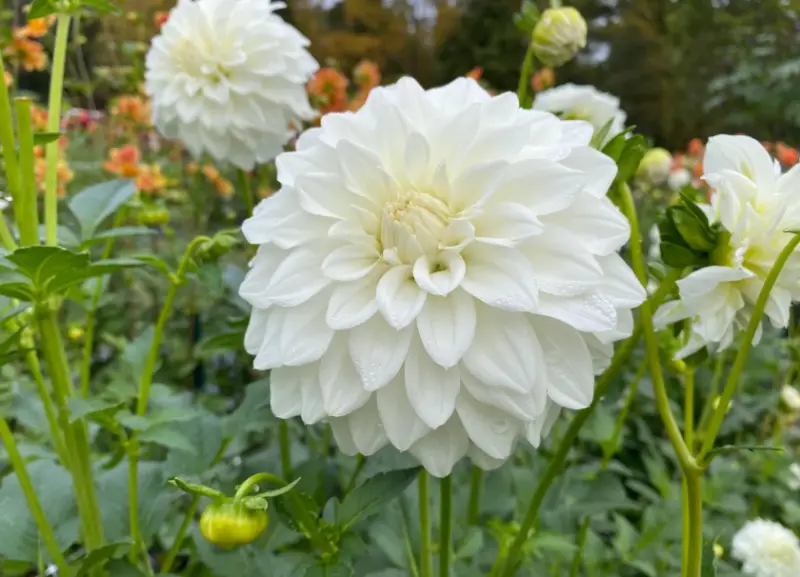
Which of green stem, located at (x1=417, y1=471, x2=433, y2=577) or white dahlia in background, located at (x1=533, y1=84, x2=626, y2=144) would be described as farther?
white dahlia in background, located at (x1=533, y1=84, x2=626, y2=144)

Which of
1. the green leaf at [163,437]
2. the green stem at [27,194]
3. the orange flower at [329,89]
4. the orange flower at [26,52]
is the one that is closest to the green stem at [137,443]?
the green leaf at [163,437]

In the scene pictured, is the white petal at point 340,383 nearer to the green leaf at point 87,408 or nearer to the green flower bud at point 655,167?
the green leaf at point 87,408

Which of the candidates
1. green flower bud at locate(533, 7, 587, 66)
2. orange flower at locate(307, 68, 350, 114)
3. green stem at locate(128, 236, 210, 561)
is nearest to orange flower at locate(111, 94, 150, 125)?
A: orange flower at locate(307, 68, 350, 114)

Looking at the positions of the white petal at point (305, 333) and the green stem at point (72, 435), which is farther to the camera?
the green stem at point (72, 435)

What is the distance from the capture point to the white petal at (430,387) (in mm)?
381

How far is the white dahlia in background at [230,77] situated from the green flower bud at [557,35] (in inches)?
13.0

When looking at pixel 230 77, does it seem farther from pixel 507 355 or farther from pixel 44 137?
pixel 507 355

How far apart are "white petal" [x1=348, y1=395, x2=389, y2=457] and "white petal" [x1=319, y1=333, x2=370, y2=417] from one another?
0.05 feet

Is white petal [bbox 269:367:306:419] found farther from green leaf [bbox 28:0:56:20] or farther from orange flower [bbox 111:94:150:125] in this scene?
orange flower [bbox 111:94:150:125]

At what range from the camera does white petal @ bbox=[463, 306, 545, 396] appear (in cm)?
37

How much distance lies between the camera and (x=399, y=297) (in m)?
0.41

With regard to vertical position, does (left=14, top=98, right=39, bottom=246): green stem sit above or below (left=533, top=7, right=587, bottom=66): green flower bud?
below

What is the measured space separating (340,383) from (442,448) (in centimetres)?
7

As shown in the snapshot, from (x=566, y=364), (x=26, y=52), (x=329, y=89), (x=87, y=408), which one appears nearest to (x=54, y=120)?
(x=87, y=408)
